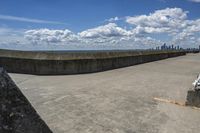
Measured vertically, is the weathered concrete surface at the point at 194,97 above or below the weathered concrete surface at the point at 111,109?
above

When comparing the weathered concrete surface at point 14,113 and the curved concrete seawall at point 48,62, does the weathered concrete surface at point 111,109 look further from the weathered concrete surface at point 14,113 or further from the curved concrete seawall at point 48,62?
the curved concrete seawall at point 48,62

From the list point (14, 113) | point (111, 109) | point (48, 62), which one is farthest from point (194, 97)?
point (48, 62)

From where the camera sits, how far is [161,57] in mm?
32406

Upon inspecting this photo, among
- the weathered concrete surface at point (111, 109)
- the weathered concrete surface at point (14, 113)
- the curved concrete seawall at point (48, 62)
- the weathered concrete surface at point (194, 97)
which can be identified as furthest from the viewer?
the curved concrete seawall at point (48, 62)

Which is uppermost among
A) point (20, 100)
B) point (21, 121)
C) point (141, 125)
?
point (20, 100)

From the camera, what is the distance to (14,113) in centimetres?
186

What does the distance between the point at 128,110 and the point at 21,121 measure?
5192 mm

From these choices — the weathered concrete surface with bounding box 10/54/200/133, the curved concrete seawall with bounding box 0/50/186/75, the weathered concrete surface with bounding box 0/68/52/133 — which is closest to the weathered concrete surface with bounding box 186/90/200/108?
the weathered concrete surface with bounding box 10/54/200/133

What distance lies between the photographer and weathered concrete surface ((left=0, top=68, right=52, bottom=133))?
1815 millimetres

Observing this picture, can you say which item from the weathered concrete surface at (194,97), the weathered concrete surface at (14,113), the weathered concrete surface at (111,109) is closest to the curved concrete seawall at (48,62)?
the weathered concrete surface at (111,109)

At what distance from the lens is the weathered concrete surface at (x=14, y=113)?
1.82 m

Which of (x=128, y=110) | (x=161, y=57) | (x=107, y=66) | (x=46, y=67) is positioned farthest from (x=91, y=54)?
(x=161, y=57)

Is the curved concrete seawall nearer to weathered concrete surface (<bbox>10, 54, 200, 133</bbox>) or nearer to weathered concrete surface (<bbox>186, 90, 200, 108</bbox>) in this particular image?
weathered concrete surface (<bbox>10, 54, 200, 133</bbox>)

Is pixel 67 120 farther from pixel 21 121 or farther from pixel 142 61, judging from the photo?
pixel 142 61
